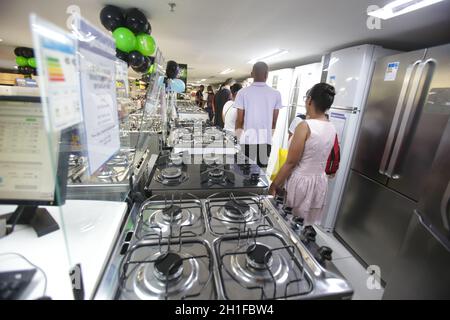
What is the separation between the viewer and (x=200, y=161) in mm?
1536

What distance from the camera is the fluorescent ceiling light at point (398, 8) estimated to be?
4.52 ft

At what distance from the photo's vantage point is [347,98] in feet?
7.80

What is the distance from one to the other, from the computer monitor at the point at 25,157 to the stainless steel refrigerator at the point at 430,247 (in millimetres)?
1508

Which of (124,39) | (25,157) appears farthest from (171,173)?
(124,39)

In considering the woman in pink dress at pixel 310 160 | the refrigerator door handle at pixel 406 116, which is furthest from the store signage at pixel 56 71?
the refrigerator door handle at pixel 406 116

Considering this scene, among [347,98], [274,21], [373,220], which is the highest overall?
[274,21]

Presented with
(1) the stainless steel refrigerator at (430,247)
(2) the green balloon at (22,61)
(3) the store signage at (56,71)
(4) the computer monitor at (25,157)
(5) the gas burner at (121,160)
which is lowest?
(1) the stainless steel refrigerator at (430,247)

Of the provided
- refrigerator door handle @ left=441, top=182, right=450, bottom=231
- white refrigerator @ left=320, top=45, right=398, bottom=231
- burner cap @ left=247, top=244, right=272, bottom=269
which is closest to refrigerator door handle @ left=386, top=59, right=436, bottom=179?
white refrigerator @ left=320, top=45, right=398, bottom=231

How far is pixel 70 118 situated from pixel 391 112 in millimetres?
2446

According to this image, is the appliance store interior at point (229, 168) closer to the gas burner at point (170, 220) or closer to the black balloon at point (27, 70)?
the gas burner at point (170, 220)

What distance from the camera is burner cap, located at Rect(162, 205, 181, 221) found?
82 centimetres

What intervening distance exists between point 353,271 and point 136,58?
131 inches

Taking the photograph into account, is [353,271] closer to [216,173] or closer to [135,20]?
[216,173]
